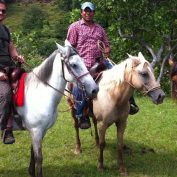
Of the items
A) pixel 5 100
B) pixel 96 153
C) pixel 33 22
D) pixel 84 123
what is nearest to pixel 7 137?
pixel 5 100

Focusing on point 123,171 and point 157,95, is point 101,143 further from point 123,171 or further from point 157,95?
point 157,95

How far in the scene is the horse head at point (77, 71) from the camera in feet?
16.3

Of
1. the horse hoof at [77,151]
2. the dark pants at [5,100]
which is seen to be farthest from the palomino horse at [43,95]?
the horse hoof at [77,151]

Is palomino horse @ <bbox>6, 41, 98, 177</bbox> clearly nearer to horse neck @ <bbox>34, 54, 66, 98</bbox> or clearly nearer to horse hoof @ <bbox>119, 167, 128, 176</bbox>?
horse neck @ <bbox>34, 54, 66, 98</bbox>

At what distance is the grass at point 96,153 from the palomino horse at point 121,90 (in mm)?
465

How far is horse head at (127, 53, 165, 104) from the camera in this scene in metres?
5.61

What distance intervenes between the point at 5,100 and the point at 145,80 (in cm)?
210

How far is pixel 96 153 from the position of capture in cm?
753

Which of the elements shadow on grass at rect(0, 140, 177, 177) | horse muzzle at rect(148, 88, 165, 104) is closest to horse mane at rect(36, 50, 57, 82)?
horse muzzle at rect(148, 88, 165, 104)

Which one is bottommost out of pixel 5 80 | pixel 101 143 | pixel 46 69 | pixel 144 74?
pixel 101 143

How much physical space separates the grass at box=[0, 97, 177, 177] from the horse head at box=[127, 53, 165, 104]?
1474 millimetres

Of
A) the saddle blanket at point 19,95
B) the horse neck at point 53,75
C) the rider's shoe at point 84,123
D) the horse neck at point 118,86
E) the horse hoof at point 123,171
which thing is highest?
the horse neck at point 53,75

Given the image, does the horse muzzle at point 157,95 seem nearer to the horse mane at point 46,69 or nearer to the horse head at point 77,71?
the horse head at point 77,71

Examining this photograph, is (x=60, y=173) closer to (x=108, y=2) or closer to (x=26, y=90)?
(x=26, y=90)
